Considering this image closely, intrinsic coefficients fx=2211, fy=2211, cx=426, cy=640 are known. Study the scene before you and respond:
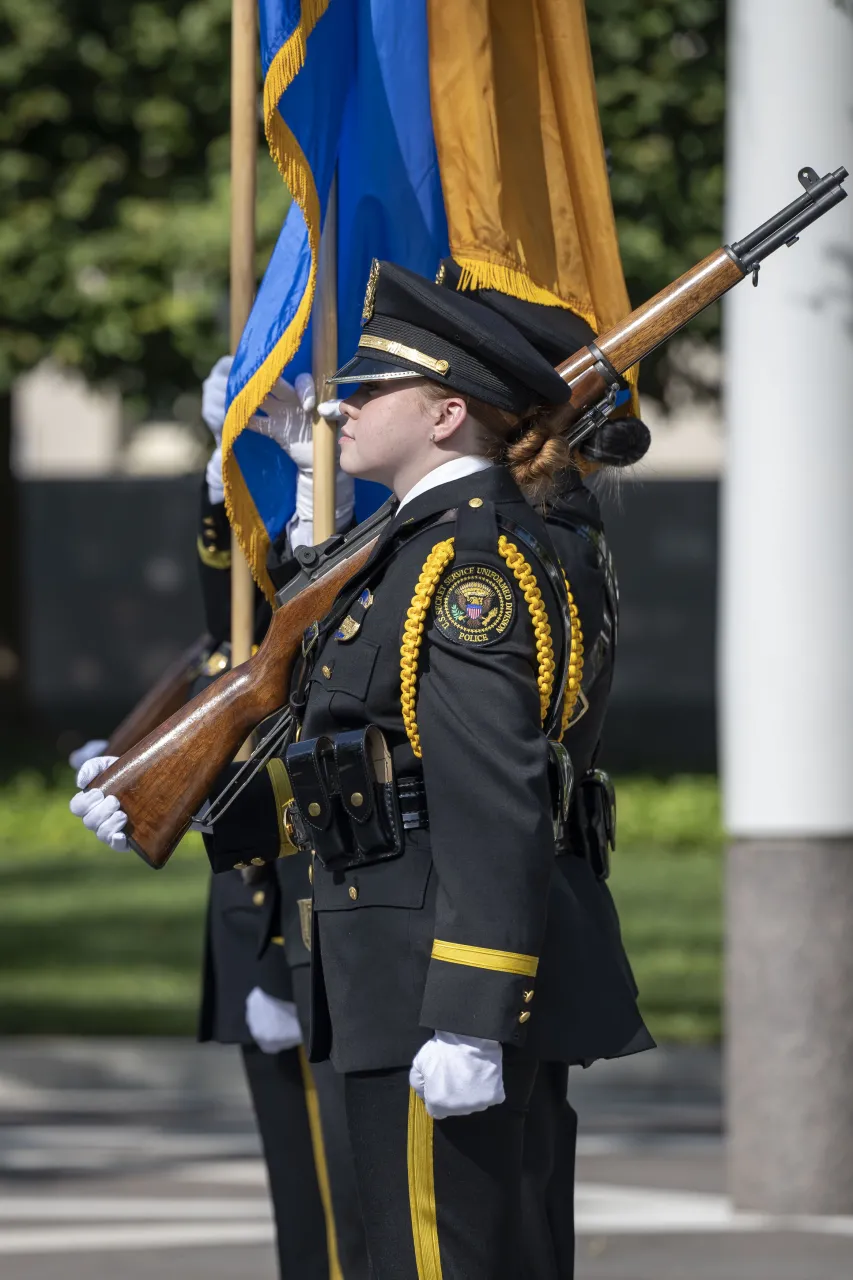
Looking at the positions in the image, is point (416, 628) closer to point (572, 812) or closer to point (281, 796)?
point (572, 812)

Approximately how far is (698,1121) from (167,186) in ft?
34.0

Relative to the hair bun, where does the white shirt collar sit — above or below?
below

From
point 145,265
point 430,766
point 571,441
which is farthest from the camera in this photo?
point 145,265

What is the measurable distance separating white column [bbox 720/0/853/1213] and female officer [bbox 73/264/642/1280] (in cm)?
248

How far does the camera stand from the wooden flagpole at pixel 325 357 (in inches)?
165

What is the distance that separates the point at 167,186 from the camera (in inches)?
632

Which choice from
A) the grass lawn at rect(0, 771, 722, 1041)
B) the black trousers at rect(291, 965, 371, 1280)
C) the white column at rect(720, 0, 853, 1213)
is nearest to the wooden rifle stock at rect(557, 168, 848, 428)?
the black trousers at rect(291, 965, 371, 1280)

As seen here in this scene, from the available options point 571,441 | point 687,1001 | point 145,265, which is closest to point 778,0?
point 571,441

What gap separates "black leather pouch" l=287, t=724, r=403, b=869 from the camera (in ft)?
11.1

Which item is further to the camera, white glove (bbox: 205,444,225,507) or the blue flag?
white glove (bbox: 205,444,225,507)

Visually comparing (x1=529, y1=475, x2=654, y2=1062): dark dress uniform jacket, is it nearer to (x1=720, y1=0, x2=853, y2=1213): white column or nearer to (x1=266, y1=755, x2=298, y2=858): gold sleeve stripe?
(x1=266, y1=755, x2=298, y2=858): gold sleeve stripe

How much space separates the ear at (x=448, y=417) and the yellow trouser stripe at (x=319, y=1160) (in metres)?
1.54

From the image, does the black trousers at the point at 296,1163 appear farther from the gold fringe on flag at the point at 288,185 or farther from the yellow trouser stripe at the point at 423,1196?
the gold fringe on flag at the point at 288,185

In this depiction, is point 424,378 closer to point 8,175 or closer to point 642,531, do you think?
point 8,175
